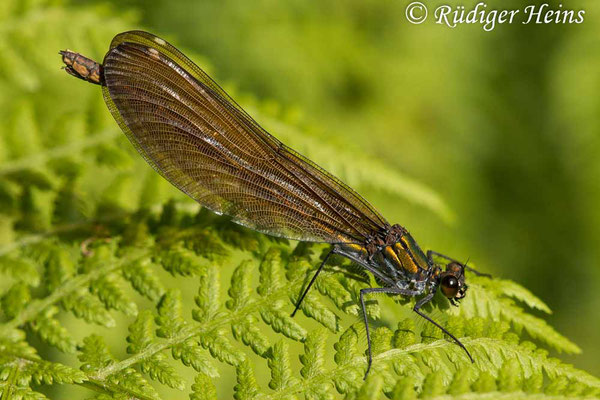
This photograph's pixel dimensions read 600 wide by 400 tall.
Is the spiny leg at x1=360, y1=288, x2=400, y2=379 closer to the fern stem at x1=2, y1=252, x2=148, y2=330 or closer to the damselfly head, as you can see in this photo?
the damselfly head

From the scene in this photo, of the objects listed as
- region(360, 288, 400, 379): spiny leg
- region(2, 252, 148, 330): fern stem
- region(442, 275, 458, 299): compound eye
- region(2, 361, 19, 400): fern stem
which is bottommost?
region(2, 361, 19, 400): fern stem

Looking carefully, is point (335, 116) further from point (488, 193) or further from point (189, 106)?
point (189, 106)

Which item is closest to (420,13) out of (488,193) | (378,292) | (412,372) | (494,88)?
(494,88)

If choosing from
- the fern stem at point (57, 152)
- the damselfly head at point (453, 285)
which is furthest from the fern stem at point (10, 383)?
the damselfly head at point (453, 285)

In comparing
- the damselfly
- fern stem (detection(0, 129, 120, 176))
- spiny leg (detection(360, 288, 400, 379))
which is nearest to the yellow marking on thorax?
the damselfly

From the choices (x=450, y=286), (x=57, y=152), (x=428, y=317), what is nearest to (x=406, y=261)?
(x=450, y=286)

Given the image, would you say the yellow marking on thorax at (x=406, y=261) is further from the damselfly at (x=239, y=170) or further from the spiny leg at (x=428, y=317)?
the spiny leg at (x=428, y=317)

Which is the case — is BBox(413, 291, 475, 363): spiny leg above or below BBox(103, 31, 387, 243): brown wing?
below

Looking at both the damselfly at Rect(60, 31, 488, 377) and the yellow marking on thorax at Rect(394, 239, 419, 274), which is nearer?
the damselfly at Rect(60, 31, 488, 377)
